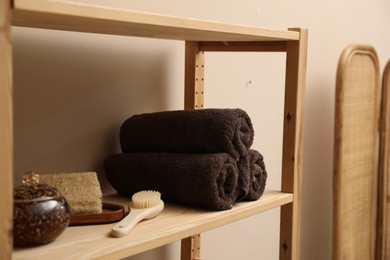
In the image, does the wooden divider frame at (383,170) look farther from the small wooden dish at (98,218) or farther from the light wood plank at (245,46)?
the small wooden dish at (98,218)

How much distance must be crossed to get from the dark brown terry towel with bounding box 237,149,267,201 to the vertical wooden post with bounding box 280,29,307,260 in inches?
3.0

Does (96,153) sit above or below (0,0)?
below

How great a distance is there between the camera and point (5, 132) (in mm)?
587

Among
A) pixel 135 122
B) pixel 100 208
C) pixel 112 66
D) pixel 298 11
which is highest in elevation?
pixel 298 11

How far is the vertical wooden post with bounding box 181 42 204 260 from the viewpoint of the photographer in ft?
4.03

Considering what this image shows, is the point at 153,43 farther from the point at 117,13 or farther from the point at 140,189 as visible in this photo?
the point at 117,13

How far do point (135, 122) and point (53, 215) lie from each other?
14.2 inches

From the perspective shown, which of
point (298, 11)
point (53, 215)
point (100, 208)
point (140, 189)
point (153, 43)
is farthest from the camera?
point (298, 11)

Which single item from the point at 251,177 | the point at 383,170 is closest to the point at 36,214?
the point at 251,177

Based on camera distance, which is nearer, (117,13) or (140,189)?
(117,13)

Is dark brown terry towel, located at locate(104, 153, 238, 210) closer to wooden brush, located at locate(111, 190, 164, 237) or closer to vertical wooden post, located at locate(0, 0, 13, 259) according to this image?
wooden brush, located at locate(111, 190, 164, 237)

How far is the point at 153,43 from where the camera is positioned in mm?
1186

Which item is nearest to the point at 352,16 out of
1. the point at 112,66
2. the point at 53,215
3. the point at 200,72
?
the point at 200,72

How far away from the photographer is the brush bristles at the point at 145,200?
88 centimetres
